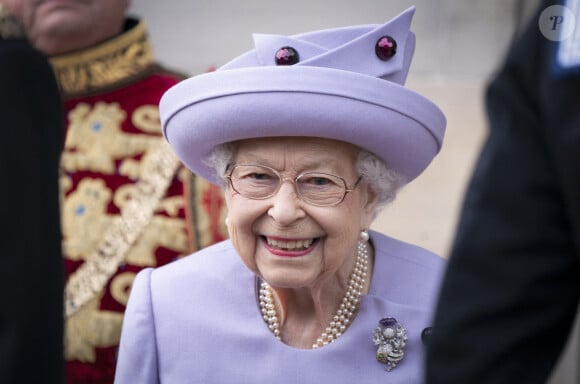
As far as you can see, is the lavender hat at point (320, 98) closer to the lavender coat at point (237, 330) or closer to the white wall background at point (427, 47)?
the lavender coat at point (237, 330)

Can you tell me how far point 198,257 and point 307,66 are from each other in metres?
0.77

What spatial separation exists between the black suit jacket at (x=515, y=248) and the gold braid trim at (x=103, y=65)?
252 centimetres

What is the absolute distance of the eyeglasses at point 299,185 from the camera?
270cm

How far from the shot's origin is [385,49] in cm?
267

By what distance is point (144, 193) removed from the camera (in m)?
3.77

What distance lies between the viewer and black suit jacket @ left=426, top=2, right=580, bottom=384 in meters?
1.50

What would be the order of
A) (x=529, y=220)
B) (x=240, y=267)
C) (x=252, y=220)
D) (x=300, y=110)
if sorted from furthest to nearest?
1. (x=240, y=267)
2. (x=252, y=220)
3. (x=300, y=110)
4. (x=529, y=220)

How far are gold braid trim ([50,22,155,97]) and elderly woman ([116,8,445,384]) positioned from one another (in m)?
1.09

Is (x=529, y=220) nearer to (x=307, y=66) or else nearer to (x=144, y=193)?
(x=307, y=66)

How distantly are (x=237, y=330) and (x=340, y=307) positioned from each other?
0.28 m

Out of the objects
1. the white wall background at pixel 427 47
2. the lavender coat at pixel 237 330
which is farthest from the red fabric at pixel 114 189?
the white wall background at pixel 427 47

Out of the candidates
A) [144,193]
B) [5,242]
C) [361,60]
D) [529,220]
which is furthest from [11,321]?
[144,193]

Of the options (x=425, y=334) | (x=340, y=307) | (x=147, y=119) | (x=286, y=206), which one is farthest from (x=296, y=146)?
(x=147, y=119)

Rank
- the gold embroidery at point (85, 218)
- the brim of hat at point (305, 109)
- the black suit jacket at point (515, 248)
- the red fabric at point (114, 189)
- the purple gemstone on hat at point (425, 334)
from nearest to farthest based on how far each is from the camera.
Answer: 1. the black suit jacket at point (515, 248)
2. the brim of hat at point (305, 109)
3. the purple gemstone on hat at point (425, 334)
4. the red fabric at point (114, 189)
5. the gold embroidery at point (85, 218)
